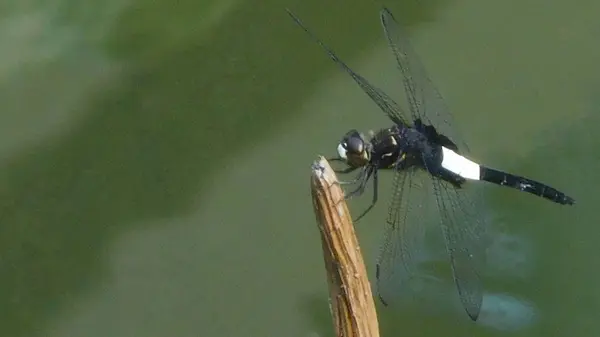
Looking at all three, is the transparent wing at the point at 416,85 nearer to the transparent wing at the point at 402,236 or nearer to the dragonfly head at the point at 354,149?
the transparent wing at the point at 402,236

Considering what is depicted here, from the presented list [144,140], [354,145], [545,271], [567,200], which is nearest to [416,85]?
[354,145]

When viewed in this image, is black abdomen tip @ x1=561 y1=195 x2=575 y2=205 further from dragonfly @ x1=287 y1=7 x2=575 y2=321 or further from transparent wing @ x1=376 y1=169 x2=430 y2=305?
transparent wing @ x1=376 y1=169 x2=430 y2=305

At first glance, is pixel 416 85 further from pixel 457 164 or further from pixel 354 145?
pixel 354 145

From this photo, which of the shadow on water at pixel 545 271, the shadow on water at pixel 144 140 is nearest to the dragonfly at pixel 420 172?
the shadow on water at pixel 545 271

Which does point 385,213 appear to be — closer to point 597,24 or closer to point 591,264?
point 591,264

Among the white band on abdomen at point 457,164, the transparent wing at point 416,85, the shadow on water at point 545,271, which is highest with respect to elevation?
the transparent wing at point 416,85

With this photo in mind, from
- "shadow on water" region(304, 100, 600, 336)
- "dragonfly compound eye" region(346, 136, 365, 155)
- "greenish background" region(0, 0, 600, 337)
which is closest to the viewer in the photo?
"dragonfly compound eye" region(346, 136, 365, 155)

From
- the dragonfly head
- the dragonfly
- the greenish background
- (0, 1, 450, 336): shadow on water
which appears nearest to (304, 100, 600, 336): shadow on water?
the greenish background

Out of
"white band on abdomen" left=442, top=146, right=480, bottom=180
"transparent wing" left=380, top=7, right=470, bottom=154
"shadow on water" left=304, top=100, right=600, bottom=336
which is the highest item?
"transparent wing" left=380, top=7, right=470, bottom=154
